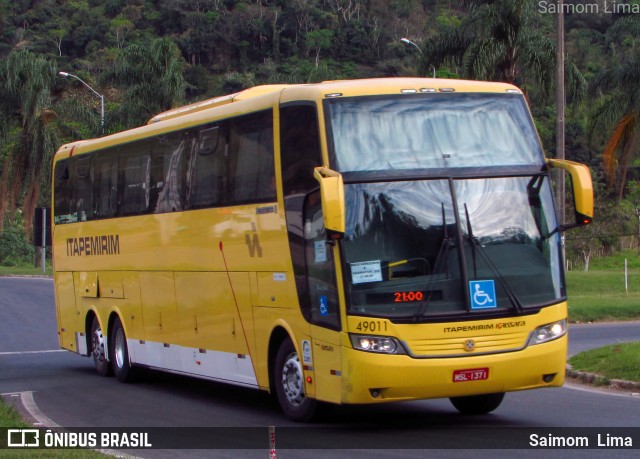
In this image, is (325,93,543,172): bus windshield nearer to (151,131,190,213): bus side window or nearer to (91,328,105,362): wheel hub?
(151,131,190,213): bus side window

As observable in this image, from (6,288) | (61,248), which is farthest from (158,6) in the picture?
(61,248)

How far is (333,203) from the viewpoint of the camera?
1041 centimetres

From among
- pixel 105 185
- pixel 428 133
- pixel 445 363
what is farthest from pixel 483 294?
pixel 105 185

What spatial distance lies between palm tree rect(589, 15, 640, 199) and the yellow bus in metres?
21.5

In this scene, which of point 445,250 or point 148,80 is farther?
point 148,80

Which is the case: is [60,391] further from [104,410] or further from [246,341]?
[246,341]

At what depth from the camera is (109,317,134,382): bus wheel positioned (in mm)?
17859

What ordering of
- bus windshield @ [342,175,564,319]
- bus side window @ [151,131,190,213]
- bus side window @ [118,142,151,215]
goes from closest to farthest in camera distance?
bus windshield @ [342,175,564,319], bus side window @ [151,131,190,213], bus side window @ [118,142,151,215]

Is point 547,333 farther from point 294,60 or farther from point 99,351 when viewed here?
point 294,60

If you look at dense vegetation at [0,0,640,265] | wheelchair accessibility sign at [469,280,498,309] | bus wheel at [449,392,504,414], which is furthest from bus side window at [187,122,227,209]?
dense vegetation at [0,0,640,265]

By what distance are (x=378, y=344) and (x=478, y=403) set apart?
2502 millimetres

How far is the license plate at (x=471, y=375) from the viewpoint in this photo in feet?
35.8

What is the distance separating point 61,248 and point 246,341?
322 inches

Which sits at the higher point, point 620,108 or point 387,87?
point 620,108
